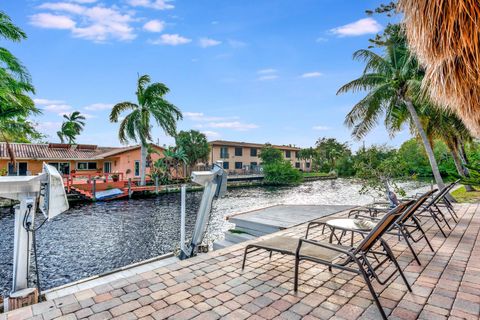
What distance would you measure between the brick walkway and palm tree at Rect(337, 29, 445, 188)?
9010 millimetres

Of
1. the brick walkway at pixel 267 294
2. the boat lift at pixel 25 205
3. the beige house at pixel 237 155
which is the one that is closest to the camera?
the brick walkway at pixel 267 294

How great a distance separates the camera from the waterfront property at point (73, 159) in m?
23.6

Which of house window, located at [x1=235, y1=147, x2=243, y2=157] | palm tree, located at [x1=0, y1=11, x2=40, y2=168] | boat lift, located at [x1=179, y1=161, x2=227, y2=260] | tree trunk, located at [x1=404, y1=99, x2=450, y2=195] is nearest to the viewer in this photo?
boat lift, located at [x1=179, y1=161, x2=227, y2=260]

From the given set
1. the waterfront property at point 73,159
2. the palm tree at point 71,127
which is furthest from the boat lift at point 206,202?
the palm tree at point 71,127

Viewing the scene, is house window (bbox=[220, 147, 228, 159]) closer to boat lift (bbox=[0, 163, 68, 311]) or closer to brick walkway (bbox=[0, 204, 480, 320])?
brick walkway (bbox=[0, 204, 480, 320])

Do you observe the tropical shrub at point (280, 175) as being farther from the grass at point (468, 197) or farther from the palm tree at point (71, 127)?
the palm tree at point (71, 127)

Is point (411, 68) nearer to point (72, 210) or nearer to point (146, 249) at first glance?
point (146, 249)

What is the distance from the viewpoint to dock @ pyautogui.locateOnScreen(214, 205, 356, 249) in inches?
221

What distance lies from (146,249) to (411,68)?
12.4 meters

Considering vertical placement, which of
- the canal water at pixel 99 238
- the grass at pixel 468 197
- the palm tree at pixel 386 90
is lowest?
the canal water at pixel 99 238

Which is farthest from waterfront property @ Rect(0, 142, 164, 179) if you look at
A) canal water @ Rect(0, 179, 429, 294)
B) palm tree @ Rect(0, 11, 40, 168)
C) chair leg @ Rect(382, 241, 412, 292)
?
chair leg @ Rect(382, 241, 412, 292)

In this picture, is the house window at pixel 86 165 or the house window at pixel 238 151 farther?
the house window at pixel 238 151

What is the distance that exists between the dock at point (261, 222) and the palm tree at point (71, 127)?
4122 centimetres

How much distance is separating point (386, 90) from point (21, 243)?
12.8m
